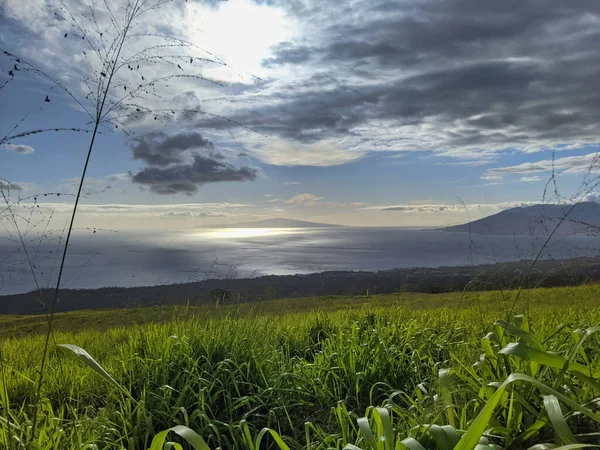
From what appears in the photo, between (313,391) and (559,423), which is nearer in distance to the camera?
(559,423)

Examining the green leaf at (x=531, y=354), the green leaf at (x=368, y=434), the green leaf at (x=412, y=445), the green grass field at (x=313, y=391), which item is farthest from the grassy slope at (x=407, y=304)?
the green leaf at (x=412, y=445)

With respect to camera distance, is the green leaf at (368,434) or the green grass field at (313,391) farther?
the green grass field at (313,391)

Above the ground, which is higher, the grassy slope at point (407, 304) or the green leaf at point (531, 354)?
the green leaf at point (531, 354)

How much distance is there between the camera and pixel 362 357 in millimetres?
4273

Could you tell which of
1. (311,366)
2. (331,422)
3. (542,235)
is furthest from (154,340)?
(542,235)

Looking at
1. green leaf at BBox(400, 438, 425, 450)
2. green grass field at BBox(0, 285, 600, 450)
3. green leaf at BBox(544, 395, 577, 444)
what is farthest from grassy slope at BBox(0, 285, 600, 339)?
green leaf at BBox(400, 438, 425, 450)

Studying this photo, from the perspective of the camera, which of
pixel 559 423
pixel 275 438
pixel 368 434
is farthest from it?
pixel 275 438

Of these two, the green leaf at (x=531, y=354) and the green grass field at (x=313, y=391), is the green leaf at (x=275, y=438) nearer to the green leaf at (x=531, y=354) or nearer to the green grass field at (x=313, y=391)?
the green grass field at (x=313, y=391)

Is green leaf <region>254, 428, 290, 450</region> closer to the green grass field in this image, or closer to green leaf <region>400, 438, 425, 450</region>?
the green grass field

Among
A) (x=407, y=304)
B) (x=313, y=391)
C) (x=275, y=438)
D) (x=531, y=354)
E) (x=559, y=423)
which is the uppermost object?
(x=531, y=354)

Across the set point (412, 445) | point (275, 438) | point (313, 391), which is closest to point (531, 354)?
point (412, 445)

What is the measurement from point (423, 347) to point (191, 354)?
2622 millimetres

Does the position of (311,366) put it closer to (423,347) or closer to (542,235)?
(423,347)

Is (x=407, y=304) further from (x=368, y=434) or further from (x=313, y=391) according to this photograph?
(x=368, y=434)
